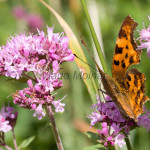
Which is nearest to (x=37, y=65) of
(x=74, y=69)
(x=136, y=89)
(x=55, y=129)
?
(x=55, y=129)

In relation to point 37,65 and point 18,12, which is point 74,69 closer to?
point 37,65

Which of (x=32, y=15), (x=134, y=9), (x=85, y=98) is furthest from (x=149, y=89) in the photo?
(x=32, y=15)

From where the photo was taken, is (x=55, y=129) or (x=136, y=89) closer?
(x=136, y=89)

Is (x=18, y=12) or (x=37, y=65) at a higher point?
(x=18, y=12)

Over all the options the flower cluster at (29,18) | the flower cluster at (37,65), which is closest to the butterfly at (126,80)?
the flower cluster at (37,65)

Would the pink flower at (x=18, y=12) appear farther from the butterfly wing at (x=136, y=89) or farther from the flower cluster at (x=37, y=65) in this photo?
the butterfly wing at (x=136, y=89)

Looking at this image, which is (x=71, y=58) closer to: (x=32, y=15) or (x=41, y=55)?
(x=41, y=55)
